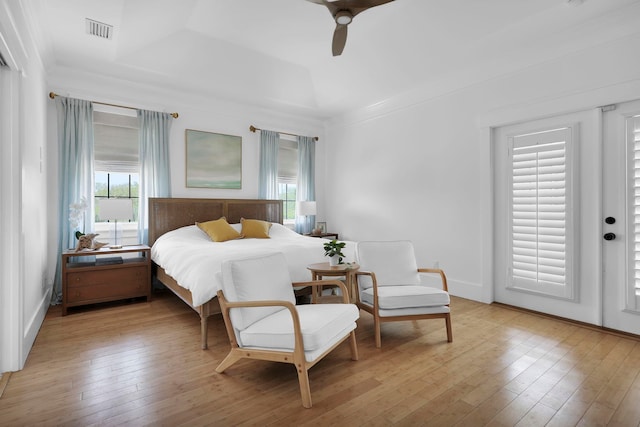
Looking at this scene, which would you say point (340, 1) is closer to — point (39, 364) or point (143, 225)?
point (39, 364)

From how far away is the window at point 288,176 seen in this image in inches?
257

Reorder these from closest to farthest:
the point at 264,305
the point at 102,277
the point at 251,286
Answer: the point at 264,305 → the point at 251,286 → the point at 102,277

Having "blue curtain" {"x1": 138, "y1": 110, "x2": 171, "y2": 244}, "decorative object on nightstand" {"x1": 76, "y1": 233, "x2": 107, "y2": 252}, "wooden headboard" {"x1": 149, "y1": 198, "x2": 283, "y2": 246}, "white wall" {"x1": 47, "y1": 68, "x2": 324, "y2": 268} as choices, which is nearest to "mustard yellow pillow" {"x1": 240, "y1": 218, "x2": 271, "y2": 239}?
"wooden headboard" {"x1": 149, "y1": 198, "x2": 283, "y2": 246}

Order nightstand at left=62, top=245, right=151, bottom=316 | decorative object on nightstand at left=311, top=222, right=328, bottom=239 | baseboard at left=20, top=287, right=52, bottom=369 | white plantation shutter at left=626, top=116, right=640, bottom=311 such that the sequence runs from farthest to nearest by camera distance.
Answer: decorative object on nightstand at left=311, top=222, right=328, bottom=239
nightstand at left=62, top=245, right=151, bottom=316
white plantation shutter at left=626, top=116, right=640, bottom=311
baseboard at left=20, top=287, right=52, bottom=369

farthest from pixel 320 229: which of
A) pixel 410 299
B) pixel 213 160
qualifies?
pixel 410 299

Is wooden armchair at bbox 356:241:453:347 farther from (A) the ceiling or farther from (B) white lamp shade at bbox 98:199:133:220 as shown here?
(B) white lamp shade at bbox 98:199:133:220

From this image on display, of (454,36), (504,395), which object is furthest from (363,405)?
→ (454,36)

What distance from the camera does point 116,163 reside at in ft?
15.8

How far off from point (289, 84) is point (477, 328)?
4.45m

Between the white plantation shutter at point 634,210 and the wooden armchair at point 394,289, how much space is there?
5.76ft

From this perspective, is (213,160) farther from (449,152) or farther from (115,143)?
(449,152)

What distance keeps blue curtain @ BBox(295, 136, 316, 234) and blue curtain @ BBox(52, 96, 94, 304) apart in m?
3.39

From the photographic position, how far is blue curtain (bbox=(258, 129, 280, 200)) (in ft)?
20.2

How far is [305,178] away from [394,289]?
3855 millimetres
